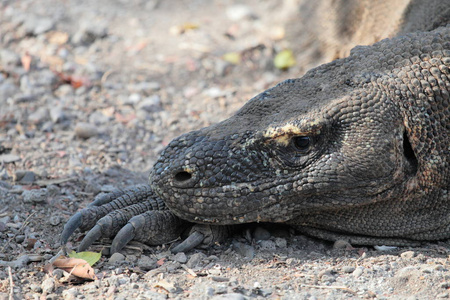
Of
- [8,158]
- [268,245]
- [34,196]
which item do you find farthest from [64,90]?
[268,245]

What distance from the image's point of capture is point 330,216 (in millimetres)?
4031

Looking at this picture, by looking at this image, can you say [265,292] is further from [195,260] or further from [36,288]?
[36,288]

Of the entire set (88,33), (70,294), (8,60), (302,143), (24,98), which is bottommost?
(70,294)

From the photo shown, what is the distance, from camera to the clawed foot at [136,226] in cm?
392

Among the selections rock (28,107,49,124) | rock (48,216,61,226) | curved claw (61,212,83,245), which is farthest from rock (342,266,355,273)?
rock (28,107,49,124)

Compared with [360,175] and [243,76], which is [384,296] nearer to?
[360,175]

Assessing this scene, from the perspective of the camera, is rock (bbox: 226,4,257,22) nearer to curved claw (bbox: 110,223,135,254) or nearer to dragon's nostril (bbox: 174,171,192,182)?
dragon's nostril (bbox: 174,171,192,182)

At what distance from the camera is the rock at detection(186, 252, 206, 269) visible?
12.6ft

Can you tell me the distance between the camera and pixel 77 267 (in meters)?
3.72

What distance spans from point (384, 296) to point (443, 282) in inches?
15.0

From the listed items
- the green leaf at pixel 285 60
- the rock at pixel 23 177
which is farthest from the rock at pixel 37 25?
the rock at pixel 23 177

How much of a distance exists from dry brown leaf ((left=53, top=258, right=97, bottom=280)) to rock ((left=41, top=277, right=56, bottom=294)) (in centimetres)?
13

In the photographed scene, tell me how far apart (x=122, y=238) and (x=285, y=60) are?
4702 mm

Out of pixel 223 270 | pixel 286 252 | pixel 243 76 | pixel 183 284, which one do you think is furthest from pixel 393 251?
pixel 243 76
